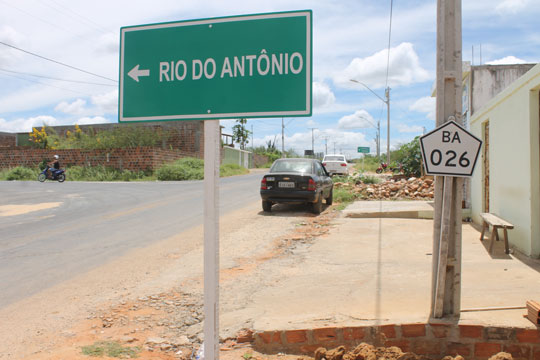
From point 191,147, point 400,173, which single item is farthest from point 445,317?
point 191,147

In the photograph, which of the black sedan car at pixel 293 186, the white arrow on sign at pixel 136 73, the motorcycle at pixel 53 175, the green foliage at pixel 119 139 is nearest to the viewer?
the white arrow on sign at pixel 136 73

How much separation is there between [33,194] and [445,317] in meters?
16.6

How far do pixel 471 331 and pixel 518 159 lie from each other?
3974 millimetres

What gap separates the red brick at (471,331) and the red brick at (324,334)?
3.31ft

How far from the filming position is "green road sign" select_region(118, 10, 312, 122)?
8.17ft

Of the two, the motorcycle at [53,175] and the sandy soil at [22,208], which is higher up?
the motorcycle at [53,175]

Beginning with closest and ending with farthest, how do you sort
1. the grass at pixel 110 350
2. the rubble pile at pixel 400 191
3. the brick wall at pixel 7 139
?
the grass at pixel 110 350 → the rubble pile at pixel 400 191 → the brick wall at pixel 7 139

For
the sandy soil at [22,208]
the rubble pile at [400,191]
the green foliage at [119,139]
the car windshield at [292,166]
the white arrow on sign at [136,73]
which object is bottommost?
the sandy soil at [22,208]

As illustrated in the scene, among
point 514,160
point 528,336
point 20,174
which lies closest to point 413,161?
point 514,160

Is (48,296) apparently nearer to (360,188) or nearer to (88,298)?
(88,298)

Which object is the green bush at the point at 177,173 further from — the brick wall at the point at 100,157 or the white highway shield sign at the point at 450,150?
the white highway shield sign at the point at 450,150

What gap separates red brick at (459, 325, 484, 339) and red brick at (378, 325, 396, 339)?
525mm

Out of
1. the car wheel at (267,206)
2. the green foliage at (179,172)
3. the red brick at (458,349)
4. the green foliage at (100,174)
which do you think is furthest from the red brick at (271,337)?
the green foliage at (100,174)

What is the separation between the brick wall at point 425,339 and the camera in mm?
3557
